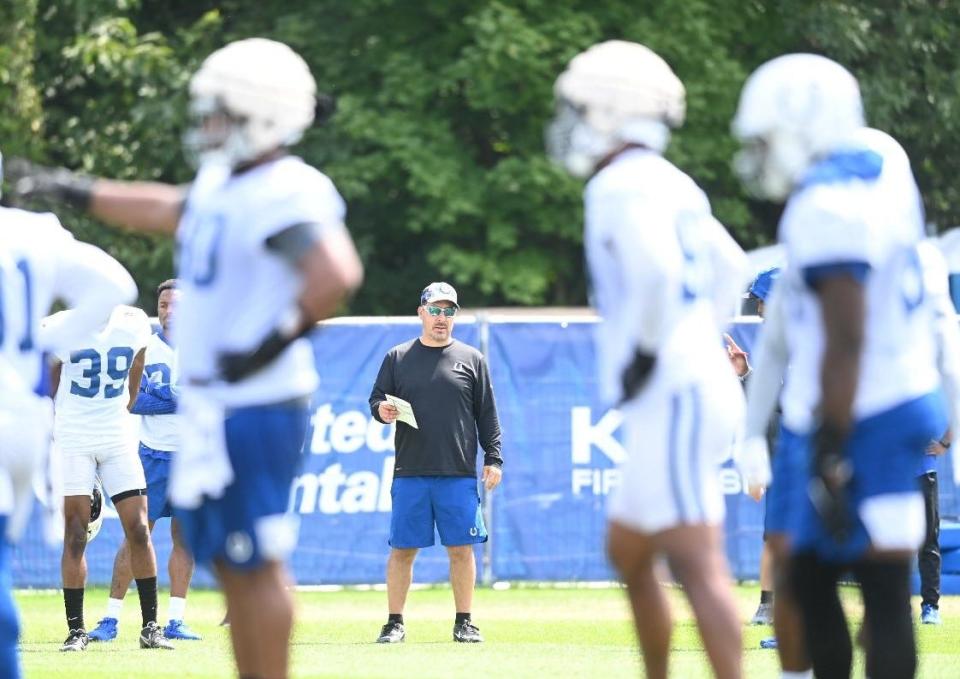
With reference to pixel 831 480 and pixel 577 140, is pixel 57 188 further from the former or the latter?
pixel 831 480

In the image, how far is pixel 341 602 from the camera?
48.6ft

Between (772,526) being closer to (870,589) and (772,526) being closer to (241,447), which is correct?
(870,589)

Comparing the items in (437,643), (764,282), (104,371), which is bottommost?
(437,643)

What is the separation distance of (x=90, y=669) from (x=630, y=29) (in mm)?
16660

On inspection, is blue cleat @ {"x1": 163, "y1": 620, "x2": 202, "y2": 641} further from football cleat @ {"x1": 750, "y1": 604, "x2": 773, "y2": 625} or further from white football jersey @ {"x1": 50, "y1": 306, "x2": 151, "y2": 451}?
football cleat @ {"x1": 750, "y1": 604, "x2": 773, "y2": 625}

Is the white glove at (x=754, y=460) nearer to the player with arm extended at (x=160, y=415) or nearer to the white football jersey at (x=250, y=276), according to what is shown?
the white football jersey at (x=250, y=276)

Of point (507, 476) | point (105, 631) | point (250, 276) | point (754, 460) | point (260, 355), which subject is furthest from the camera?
point (507, 476)

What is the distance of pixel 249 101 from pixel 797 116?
1614mm

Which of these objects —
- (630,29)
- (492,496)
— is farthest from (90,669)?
(630,29)

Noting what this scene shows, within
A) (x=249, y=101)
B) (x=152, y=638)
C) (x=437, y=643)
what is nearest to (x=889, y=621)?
(x=249, y=101)

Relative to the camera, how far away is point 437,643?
446 inches

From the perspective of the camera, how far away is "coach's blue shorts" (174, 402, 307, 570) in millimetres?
5402

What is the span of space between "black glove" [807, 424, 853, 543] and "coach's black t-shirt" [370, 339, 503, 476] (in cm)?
671

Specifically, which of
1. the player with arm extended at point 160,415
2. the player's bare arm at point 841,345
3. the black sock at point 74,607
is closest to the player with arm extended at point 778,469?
the player's bare arm at point 841,345
